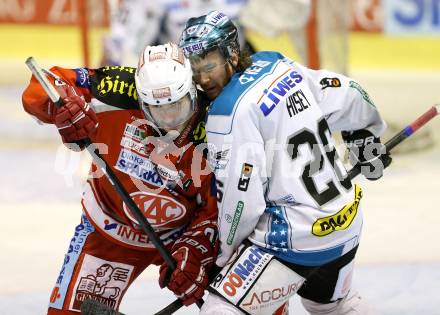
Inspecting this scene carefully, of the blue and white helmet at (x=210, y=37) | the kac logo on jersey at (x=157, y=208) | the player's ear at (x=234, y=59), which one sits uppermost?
the blue and white helmet at (x=210, y=37)

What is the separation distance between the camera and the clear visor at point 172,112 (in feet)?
9.96

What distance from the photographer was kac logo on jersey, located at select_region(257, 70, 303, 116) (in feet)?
9.59

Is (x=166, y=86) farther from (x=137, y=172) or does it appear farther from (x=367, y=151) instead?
(x=367, y=151)

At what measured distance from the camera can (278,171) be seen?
297cm

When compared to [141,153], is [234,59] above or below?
above

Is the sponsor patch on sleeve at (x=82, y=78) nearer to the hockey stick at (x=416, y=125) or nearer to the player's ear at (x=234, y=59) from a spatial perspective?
the player's ear at (x=234, y=59)

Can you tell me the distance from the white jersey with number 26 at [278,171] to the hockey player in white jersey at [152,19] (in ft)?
12.5

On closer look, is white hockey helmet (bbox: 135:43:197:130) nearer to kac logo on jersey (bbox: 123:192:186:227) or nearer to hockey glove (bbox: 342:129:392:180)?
kac logo on jersey (bbox: 123:192:186:227)

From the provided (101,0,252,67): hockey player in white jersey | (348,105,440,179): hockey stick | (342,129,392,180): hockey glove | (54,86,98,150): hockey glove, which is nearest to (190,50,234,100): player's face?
(54,86,98,150): hockey glove

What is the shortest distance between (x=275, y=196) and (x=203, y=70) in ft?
1.43

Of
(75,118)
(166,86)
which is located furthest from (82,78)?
(166,86)

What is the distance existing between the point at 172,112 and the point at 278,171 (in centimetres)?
37

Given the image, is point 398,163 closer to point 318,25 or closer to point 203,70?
point 318,25

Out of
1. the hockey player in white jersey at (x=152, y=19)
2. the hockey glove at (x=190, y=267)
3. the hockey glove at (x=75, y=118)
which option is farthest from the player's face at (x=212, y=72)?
the hockey player in white jersey at (x=152, y=19)
